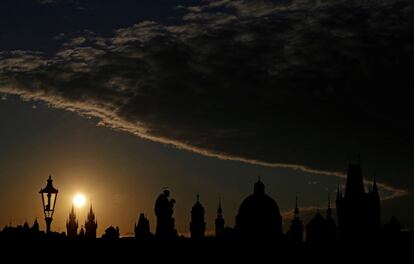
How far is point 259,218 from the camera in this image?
581 ft

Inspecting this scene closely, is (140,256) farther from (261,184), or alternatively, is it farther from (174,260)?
(261,184)

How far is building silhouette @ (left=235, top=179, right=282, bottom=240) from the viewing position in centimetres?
17088

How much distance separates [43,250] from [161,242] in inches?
1436

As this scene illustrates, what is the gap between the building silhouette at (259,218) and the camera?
17088cm

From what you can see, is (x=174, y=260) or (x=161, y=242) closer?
(x=161, y=242)

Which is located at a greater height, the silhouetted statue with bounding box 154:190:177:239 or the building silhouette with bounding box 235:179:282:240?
the building silhouette with bounding box 235:179:282:240

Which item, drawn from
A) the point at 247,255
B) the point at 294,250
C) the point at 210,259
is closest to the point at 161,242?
the point at 210,259

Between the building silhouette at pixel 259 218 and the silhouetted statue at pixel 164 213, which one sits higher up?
the building silhouette at pixel 259 218

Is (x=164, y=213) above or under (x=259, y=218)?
under

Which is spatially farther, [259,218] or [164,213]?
[259,218]

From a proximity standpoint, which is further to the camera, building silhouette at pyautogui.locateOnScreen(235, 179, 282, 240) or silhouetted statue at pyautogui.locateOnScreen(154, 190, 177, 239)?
building silhouette at pyautogui.locateOnScreen(235, 179, 282, 240)

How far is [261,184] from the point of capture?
190 meters

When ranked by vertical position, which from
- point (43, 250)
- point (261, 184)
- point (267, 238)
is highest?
point (261, 184)

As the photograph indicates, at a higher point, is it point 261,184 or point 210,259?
point 261,184
